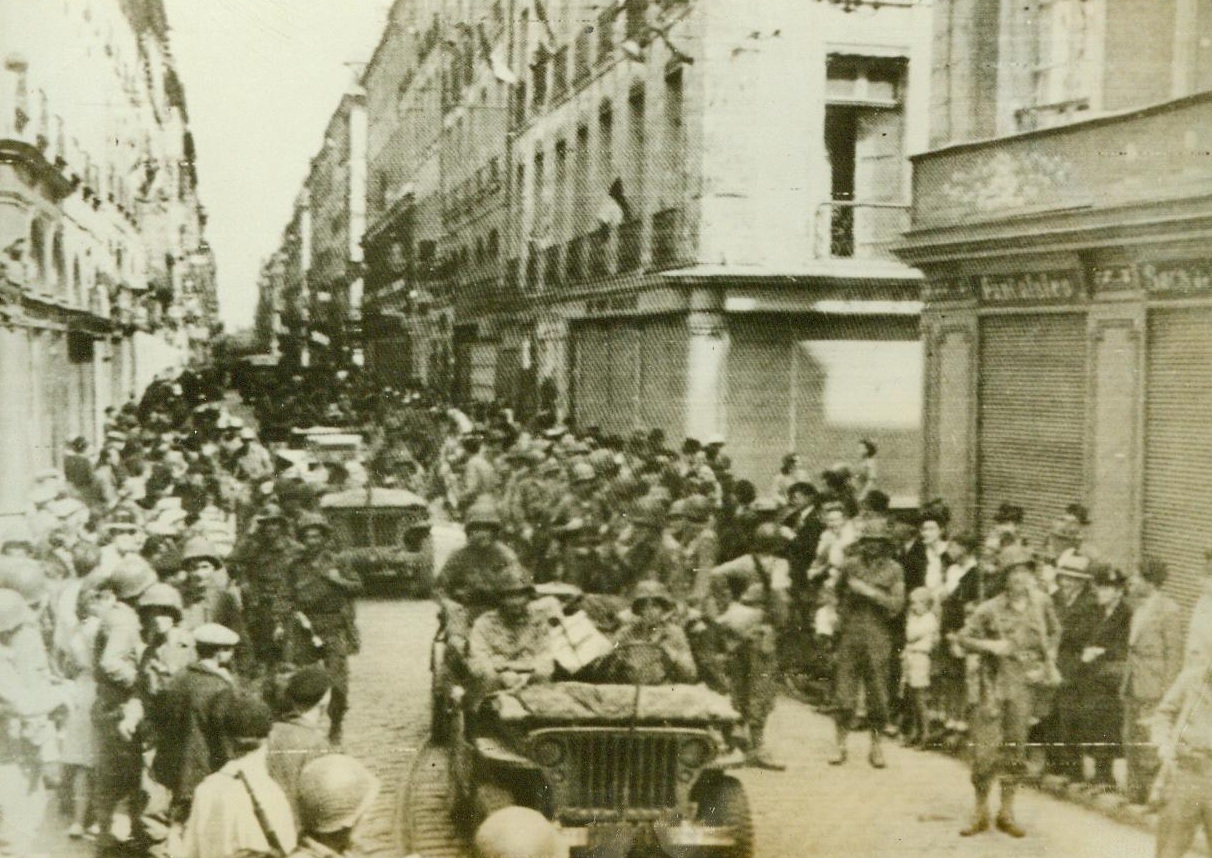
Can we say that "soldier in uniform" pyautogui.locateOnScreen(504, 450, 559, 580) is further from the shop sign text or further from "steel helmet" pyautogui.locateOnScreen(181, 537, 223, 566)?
the shop sign text

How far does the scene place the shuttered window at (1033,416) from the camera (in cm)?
1040

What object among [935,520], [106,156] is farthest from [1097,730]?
[106,156]

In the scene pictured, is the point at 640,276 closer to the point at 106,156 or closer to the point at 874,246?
the point at 874,246

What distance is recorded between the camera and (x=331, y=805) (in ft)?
17.1

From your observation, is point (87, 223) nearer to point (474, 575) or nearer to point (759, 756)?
point (474, 575)

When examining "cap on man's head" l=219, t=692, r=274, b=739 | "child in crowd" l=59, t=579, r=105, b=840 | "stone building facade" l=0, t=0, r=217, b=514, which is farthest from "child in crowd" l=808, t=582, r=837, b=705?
"stone building facade" l=0, t=0, r=217, b=514

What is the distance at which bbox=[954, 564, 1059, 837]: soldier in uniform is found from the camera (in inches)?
321

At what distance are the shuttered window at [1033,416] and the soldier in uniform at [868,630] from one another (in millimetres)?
2225

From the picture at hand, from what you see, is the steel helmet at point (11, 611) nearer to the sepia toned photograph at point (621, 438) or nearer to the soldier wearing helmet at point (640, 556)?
the sepia toned photograph at point (621, 438)

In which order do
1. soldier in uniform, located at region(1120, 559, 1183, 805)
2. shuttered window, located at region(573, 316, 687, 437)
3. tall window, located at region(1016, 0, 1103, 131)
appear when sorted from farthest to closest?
1. shuttered window, located at region(573, 316, 687, 437)
2. tall window, located at region(1016, 0, 1103, 131)
3. soldier in uniform, located at region(1120, 559, 1183, 805)

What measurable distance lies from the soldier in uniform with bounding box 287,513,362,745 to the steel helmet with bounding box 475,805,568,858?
3.47 meters

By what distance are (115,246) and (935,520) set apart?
730 cm

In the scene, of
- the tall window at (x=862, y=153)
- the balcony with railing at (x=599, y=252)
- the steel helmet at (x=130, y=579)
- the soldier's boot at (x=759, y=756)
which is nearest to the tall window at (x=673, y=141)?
the balcony with railing at (x=599, y=252)

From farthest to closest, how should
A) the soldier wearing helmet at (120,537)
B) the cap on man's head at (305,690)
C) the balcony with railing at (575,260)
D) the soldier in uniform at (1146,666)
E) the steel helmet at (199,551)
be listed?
the balcony with railing at (575,260) < the steel helmet at (199,551) < the soldier wearing helmet at (120,537) < the soldier in uniform at (1146,666) < the cap on man's head at (305,690)
